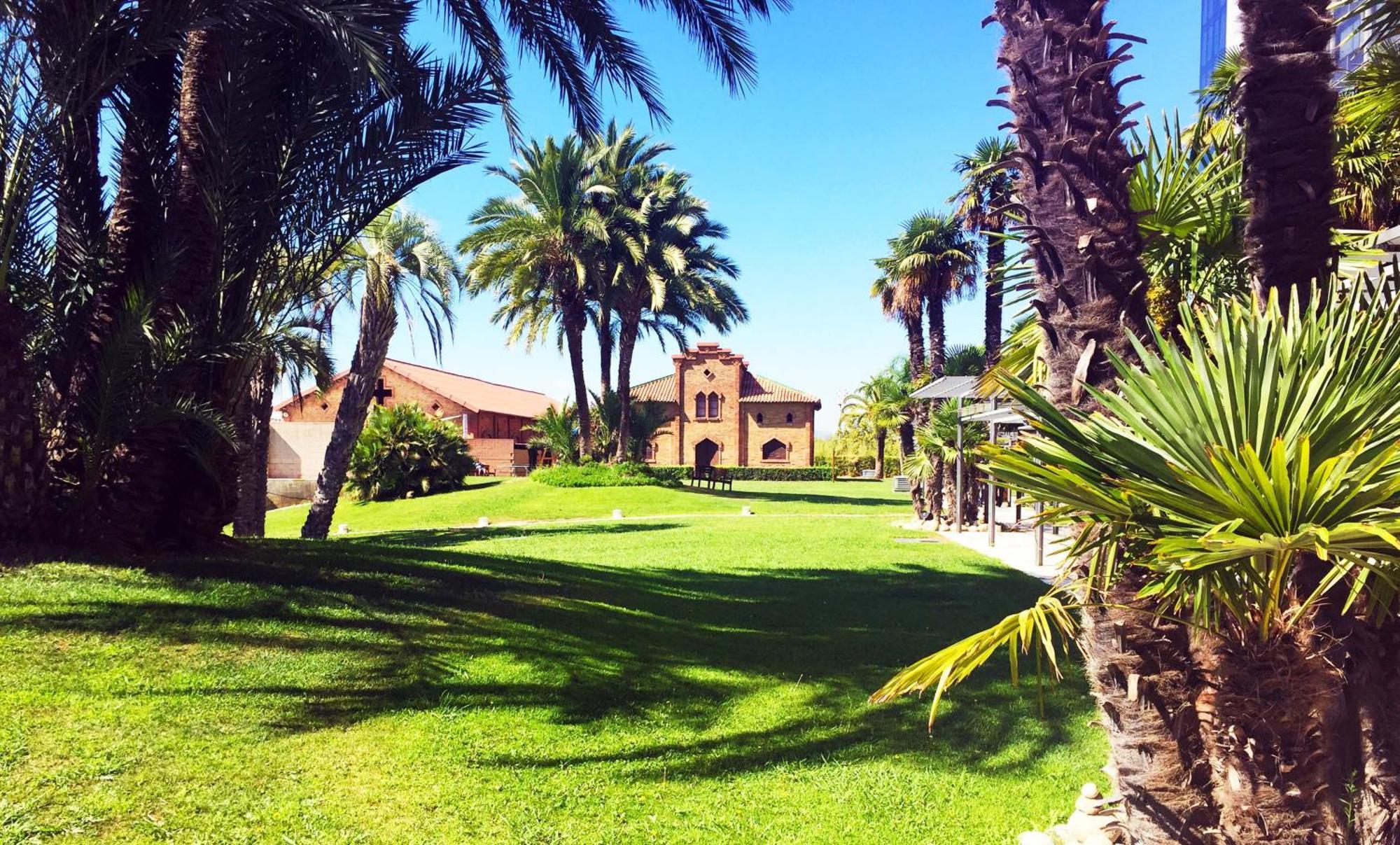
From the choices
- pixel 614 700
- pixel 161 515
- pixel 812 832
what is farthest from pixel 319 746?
pixel 161 515

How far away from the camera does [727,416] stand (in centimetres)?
4866

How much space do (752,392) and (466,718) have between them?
4529cm

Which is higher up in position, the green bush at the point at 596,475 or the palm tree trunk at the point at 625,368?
the palm tree trunk at the point at 625,368

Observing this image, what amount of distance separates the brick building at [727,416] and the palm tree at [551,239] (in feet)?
67.2

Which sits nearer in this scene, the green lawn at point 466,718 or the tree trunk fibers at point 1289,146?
the tree trunk fibers at point 1289,146

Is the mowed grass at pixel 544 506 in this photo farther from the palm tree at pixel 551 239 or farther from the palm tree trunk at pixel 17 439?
the palm tree trunk at pixel 17 439

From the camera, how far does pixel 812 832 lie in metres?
3.86

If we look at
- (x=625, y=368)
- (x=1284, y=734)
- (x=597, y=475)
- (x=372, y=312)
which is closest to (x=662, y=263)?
(x=625, y=368)

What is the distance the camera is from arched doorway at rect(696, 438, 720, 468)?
48.9 m

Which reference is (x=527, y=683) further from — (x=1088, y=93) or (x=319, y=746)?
(x=1088, y=93)

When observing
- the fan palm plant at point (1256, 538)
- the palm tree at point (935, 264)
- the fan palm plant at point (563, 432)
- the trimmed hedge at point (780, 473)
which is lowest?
the trimmed hedge at point (780, 473)

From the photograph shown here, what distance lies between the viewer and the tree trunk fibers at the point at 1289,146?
279 cm

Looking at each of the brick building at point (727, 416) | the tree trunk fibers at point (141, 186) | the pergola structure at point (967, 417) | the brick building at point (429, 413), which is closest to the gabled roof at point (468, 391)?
the brick building at point (429, 413)

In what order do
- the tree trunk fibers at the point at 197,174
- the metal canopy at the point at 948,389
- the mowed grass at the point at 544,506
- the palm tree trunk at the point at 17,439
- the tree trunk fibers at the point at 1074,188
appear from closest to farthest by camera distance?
1. the tree trunk fibers at the point at 1074,188
2. the palm tree trunk at the point at 17,439
3. the tree trunk fibers at the point at 197,174
4. the metal canopy at the point at 948,389
5. the mowed grass at the point at 544,506
